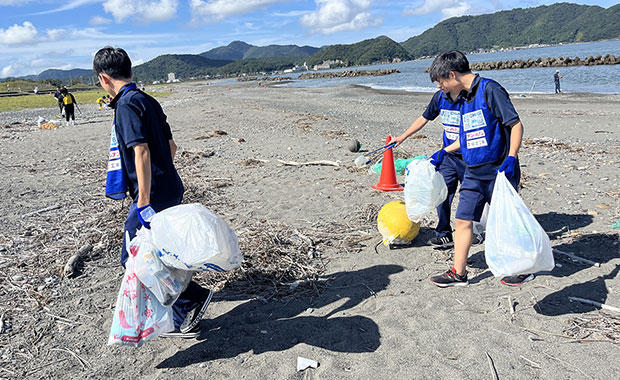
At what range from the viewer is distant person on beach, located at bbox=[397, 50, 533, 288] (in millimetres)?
3287

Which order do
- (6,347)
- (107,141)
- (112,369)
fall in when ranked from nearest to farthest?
1. (112,369)
2. (6,347)
3. (107,141)

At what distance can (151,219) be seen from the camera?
2.78 metres

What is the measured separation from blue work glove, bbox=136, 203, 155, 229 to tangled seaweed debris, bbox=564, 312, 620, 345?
10.1ft

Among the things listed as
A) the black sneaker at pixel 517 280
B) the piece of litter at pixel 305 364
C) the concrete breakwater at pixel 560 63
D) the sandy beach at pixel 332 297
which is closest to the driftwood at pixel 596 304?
the sandy beach at pixel 332 297

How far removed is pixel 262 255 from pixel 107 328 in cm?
161

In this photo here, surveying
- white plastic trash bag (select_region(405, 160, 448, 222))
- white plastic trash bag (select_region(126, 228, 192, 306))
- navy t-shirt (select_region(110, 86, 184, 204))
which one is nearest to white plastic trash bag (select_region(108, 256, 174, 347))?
white plastic trash bag (select_region(126, 228, 192, 306))

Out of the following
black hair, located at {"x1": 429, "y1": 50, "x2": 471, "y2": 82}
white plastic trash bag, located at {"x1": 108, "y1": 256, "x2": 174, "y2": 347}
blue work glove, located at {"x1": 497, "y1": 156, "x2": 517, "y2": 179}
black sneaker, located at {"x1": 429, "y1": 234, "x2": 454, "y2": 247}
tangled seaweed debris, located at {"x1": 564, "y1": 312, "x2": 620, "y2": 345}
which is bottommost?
tangled seaweed debris, located at {"x1": 564, "y1": 312, "x2": 620, "y2": 345}

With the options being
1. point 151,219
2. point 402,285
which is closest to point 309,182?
point 402,285

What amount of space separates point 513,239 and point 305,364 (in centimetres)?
175

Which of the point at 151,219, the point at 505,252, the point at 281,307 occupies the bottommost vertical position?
the point at 281,307

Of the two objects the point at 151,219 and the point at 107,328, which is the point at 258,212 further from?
the point at 151,219

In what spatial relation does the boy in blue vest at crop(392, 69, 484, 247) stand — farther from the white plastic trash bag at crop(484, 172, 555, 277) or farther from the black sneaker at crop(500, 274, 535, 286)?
the white plastic trash bag at crop(484, 172, 555, 277)

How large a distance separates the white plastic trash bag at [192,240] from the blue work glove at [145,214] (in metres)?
0.08

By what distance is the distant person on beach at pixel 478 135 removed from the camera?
3287mm
